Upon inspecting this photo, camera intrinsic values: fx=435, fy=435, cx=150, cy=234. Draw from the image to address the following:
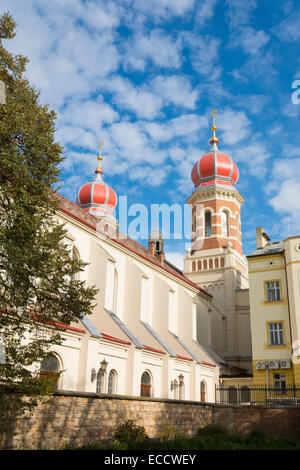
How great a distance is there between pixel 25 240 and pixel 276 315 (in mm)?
21074

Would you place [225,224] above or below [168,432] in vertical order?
above

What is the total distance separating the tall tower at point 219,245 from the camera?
39.8m

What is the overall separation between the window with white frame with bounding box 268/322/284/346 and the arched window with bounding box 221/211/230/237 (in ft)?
56.3

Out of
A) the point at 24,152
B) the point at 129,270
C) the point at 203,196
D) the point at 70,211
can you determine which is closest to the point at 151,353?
the point at 129,270

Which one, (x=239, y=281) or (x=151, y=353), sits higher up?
(x=239, y=281)

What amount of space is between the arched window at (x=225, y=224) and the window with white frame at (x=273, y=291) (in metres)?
15.6

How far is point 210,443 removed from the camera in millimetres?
13914

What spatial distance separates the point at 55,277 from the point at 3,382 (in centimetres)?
282

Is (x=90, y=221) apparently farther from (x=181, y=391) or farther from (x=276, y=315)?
(x=276, y=315)

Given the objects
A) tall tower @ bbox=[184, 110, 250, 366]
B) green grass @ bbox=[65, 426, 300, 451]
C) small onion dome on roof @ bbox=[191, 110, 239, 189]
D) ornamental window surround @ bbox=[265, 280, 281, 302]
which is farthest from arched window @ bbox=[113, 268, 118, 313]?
small onion dome on roof @ bbox=[191, 110, 239, 189]

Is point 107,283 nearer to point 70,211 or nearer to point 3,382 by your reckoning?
point 70,211

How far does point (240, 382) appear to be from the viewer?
3153cm

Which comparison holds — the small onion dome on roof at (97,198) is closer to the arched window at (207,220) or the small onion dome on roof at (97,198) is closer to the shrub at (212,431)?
the arched window at (207,220)

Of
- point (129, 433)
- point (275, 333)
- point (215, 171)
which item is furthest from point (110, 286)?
point (215, 171)
